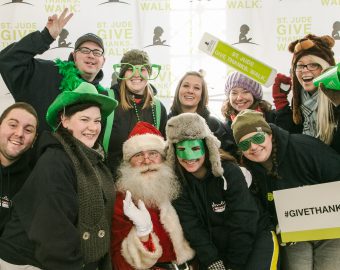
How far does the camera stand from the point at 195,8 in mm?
4047

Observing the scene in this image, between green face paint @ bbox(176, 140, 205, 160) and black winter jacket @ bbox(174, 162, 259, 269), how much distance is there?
19 cm

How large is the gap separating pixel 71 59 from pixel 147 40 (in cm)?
132

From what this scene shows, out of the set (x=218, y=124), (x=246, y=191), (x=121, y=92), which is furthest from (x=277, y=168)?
(x=121, y=92)

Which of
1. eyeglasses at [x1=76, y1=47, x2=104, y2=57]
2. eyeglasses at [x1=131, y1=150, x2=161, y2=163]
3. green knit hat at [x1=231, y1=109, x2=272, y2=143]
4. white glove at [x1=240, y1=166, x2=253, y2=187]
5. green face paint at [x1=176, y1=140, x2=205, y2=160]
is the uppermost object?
eyeglasses at [x1=76, y1=47, x2=104, y2=57]

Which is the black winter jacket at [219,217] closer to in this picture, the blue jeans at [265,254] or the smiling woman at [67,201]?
the blue jeans at [265,254]

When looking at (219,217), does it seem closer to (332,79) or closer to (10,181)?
(332,79)

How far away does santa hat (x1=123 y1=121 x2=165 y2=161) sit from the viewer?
238 cm

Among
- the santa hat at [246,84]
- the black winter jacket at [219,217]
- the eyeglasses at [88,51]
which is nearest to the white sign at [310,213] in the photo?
the black winter jacket at [219,217]

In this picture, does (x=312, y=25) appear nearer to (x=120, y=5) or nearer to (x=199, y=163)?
(x=120, y=5)

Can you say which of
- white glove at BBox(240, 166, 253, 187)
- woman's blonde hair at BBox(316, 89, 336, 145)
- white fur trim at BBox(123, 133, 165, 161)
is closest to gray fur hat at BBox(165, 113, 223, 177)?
white fur trim at BBox(123, 133, 165, 161)

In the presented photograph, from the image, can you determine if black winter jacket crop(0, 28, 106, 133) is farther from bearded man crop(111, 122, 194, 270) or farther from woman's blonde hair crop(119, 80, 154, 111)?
bearded man crop(111, 122, 194, 270)

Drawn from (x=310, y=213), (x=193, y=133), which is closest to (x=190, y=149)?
(x=193, y=133)

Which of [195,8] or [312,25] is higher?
Answer: [195,8]

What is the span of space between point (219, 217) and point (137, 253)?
23.9 inches
